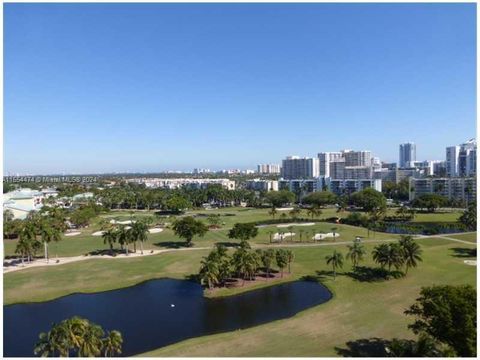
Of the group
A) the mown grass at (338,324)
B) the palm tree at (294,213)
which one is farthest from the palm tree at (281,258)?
the palm tree at (294,213)

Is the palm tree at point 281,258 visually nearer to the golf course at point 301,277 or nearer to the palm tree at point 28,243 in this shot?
the golf course at point 301,277

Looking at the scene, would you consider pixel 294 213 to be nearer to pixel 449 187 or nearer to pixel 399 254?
pixel 399 254

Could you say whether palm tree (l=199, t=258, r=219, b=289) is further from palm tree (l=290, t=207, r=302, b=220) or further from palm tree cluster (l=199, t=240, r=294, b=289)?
palm tree (l=290, t=207, r=302, b=220)

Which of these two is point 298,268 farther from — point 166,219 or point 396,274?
point 166,219

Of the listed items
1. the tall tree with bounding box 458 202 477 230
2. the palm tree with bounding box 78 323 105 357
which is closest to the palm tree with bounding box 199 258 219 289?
the palm tree with bounding box 78 323 105 357

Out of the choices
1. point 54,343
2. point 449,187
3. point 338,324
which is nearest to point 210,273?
point 338,324
